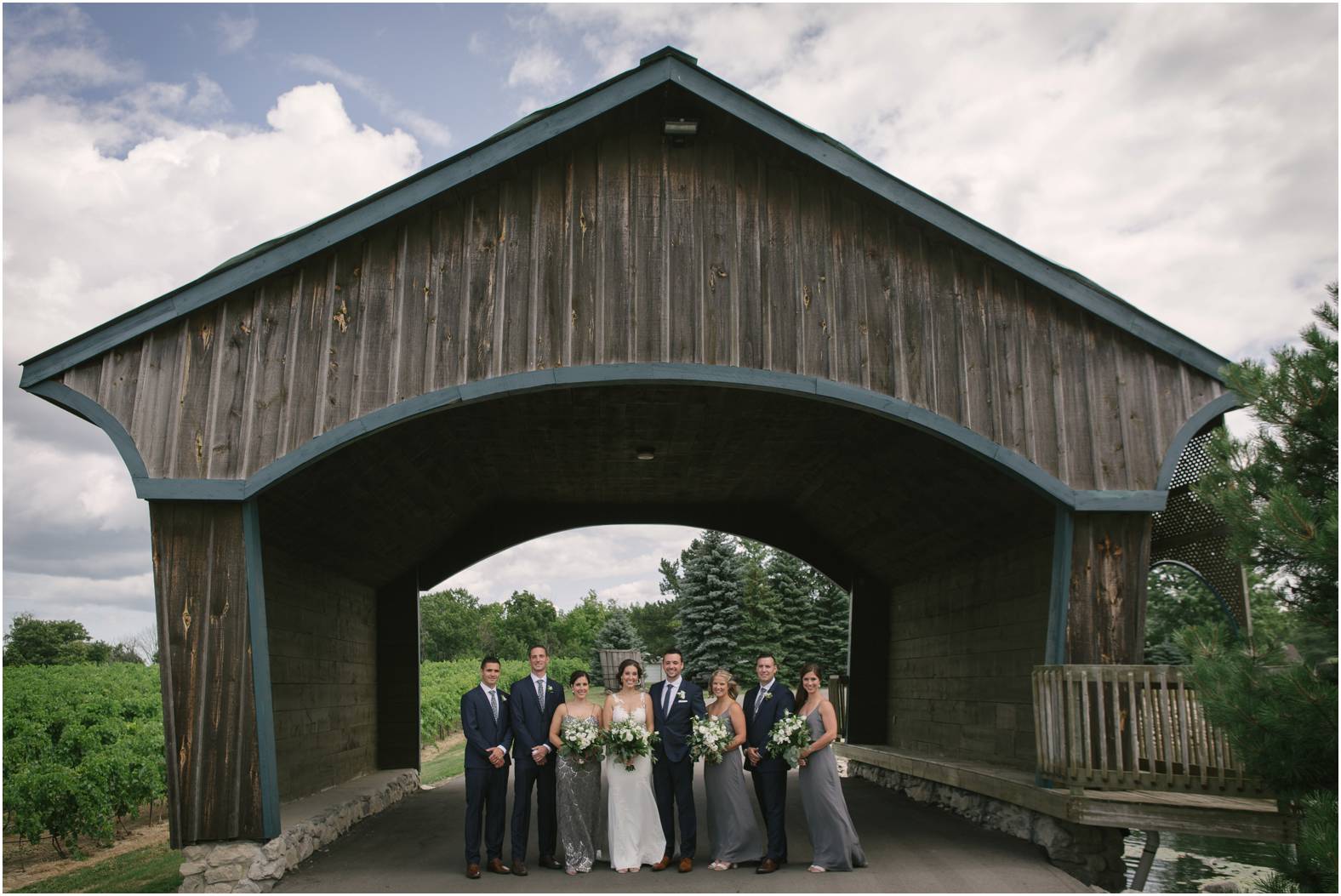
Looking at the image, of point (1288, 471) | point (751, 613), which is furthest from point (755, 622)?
point (1288, 471)

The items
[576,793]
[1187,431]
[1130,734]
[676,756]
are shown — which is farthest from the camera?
[1187,431]

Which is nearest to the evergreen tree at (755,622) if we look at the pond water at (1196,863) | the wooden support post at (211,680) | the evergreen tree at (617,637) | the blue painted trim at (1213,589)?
the evergreen tree at (617,637)

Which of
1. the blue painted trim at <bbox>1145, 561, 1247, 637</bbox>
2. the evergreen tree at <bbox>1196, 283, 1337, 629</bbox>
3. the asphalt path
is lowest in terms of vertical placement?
the asphalt path

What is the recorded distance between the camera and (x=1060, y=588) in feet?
29.2

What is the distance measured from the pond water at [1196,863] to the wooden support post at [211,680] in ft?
26.1

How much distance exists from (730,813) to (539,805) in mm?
1551

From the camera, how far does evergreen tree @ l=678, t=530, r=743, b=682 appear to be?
37.2 metres

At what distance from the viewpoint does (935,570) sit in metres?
14.0

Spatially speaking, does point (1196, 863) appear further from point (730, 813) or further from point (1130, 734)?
point (730, 813)

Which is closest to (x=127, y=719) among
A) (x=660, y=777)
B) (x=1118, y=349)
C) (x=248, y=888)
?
(x=248, y=888)

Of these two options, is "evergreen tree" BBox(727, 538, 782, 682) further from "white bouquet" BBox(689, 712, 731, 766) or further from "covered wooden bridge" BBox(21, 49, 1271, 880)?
"white bouquet" BBox(689, 712, 731, 766)

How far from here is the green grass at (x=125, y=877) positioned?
9352mm

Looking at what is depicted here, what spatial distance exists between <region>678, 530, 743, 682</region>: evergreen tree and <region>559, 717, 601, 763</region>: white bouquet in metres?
28.7

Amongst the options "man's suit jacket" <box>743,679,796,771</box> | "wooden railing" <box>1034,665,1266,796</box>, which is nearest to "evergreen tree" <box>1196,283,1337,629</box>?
"wooden railing" <box>1034,665,1266,796</box>
